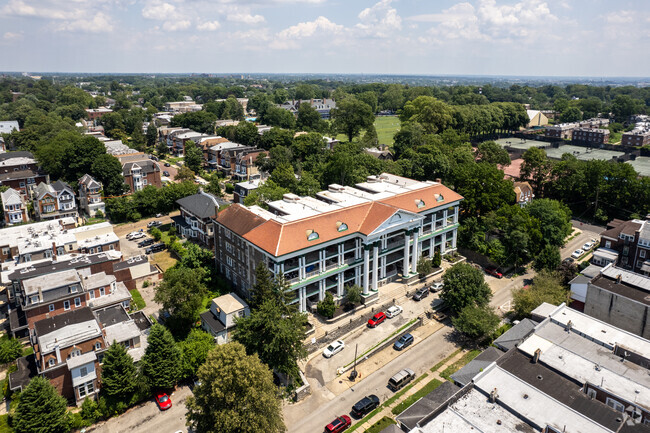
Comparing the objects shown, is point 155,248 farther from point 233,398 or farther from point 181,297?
point 233,398

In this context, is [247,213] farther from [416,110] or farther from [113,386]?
[416,110]

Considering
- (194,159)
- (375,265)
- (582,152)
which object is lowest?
(375,265)

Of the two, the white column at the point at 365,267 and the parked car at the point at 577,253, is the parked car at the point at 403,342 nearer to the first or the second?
the white column at the point at 365,267

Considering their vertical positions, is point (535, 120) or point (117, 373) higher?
point (535, 120)

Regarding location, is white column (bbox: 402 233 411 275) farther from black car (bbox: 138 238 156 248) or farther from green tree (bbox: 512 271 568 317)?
black car (bbox: 138 238 156 248)

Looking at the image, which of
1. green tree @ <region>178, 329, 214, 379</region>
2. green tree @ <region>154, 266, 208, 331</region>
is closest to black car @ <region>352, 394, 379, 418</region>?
green tree @ <region>178, 329, 214, 379</region>

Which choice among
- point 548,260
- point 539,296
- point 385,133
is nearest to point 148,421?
point 539,296
